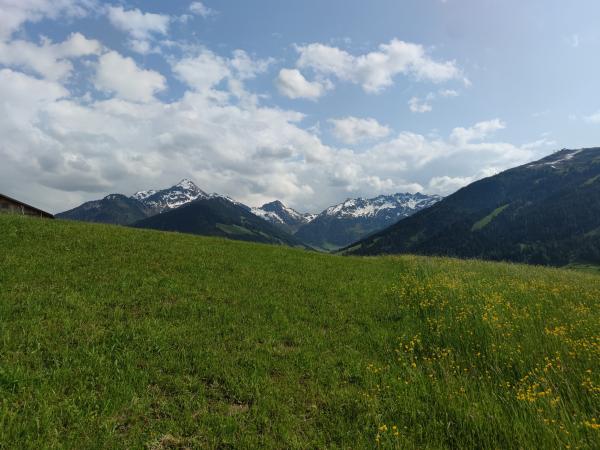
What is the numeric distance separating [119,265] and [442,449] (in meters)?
15.2

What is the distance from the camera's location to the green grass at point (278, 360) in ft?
21.3

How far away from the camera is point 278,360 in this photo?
9.48m

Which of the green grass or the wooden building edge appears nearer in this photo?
the green grass

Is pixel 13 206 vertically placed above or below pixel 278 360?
above

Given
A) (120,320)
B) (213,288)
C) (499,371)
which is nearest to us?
(499,371)

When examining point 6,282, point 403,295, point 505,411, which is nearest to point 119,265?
point 6,282

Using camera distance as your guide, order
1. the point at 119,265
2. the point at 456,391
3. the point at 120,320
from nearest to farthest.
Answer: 1. the point at 456,391
2. the point at 120,320
3. the point at 119,265

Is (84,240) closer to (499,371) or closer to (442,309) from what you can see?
(442,309)

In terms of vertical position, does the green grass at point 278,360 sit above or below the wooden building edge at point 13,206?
below

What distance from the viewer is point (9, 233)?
19344mm

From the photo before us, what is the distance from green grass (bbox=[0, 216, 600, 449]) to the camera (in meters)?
6.49

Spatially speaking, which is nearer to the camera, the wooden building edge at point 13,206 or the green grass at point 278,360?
the green grass at point 278,360

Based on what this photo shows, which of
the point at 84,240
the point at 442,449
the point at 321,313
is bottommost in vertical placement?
the point at 442,449

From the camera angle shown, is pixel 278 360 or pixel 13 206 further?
pixel 13 206
